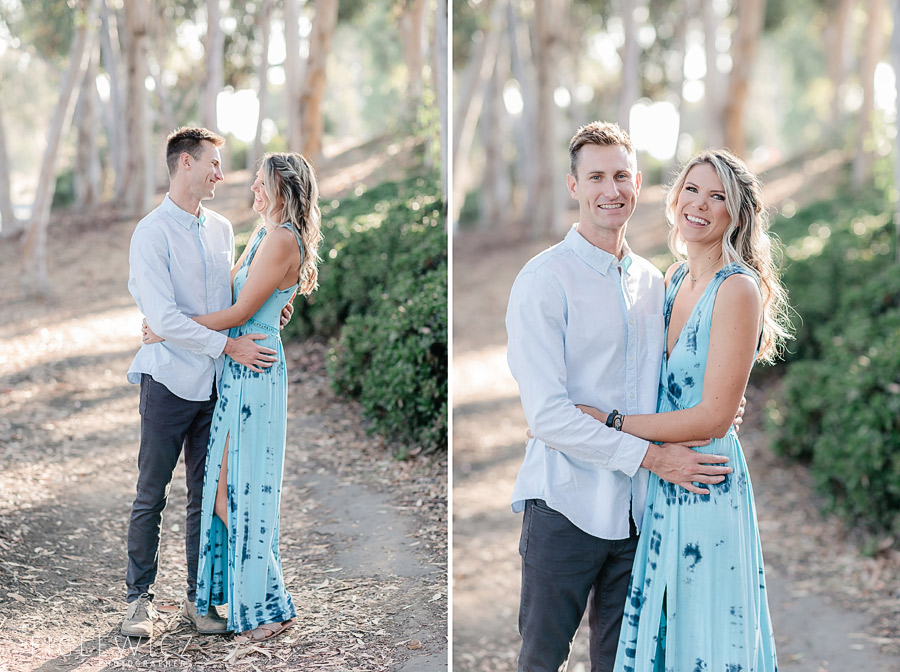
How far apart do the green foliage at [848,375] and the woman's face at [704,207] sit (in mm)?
2886

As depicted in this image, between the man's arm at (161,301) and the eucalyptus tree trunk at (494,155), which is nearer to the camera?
the man's arm at (161,301)

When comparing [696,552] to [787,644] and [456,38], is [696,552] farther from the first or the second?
[456,38]

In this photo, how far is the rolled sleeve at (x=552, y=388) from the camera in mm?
2162

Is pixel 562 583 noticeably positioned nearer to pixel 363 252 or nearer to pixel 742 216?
pixel 742 216

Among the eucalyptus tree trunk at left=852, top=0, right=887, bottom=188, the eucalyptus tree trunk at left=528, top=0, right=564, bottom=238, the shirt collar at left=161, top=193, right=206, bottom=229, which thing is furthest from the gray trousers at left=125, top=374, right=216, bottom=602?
the eucalyptus tree trunk at left=852, top=0, right=887, bottom=188

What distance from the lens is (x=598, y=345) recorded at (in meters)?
2.25

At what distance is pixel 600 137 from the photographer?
7.42ft

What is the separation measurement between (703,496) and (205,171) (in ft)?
5.84

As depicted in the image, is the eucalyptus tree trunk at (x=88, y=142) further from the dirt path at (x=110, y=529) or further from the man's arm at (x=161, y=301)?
the man's arm at (x=161, y=301)

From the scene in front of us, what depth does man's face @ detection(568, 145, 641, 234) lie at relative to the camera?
7.43 ft

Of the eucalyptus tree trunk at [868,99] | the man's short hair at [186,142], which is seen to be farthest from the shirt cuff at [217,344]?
the eucalyptus tree trunk at [868,99]

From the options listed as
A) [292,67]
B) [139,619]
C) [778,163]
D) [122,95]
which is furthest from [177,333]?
[778,163]

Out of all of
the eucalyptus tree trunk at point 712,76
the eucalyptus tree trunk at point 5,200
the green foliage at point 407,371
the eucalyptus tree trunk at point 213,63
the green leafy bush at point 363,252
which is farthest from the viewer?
the eucalyptus tree trunk at point 712,76

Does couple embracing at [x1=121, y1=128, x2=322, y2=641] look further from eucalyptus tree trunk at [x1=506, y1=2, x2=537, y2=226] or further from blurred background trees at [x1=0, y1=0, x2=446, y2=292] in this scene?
eucalyptus tree trunk at [x1=506, y1=2, x2=537, y2=226]
